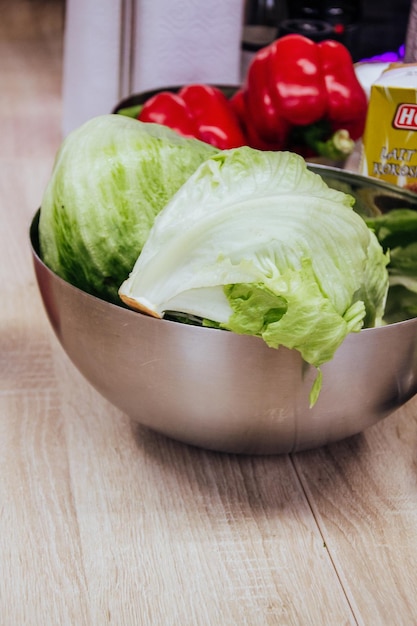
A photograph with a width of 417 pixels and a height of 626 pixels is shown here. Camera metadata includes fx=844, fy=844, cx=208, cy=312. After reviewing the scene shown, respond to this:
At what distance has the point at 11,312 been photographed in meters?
0.99

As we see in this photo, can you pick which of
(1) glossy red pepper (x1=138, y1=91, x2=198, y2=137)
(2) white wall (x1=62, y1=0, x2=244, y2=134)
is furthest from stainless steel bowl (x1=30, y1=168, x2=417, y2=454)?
(2) white wall (x1=62, y1=0, x2=244, y2=134)

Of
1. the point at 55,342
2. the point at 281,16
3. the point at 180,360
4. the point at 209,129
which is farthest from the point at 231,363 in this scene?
the point at 281,16

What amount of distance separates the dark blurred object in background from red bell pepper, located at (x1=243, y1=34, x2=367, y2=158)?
0.59ft

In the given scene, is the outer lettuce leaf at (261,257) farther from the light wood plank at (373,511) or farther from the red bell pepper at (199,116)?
the red bell pepper at (199,116)

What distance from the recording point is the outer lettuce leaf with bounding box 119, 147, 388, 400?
59cm

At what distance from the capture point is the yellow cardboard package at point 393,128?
899mm

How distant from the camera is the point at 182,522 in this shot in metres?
0.69

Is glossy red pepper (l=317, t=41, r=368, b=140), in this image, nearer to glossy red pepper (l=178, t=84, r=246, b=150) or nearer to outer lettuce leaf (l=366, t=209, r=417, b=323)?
glossy red pepper (l=178, t=84, r=246, b=150)

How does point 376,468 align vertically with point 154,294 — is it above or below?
below

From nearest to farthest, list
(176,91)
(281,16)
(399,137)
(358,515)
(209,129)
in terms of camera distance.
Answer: (358,515)
(399,137)
(209,129)
(176,91)
(281,16)

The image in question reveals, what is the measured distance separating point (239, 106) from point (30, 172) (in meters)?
0.35

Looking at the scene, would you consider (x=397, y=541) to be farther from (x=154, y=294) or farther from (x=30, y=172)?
(x=30, y=172)

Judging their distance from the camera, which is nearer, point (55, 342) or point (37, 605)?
point (37, 605)

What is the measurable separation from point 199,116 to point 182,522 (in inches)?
26.7
